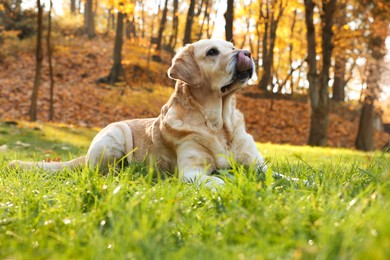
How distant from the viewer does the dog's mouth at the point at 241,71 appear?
4.16 m

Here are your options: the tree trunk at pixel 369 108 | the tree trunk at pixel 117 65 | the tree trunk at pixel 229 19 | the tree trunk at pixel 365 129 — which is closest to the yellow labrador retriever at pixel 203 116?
the tree trunk at pixel 229 19

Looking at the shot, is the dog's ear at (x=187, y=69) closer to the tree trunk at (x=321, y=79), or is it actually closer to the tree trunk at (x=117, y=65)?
the tree trunk at (x=321, y=79)

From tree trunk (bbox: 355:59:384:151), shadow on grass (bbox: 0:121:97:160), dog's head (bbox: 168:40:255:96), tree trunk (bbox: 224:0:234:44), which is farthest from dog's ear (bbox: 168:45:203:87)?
tree trunk (bbox: 355:59:384:151)

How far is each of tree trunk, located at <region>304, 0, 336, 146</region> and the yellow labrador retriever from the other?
1060cm

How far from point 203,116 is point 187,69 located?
0.47 metres

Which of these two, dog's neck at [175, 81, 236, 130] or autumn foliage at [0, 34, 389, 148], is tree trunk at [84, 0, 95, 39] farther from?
dog's neck at [175, 81, 236, 130]

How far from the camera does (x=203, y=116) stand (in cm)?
430

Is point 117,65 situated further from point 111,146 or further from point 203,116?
point 203,116

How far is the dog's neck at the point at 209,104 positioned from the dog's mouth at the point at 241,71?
0.18m

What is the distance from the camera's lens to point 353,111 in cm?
2545

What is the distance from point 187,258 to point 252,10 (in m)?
24.4

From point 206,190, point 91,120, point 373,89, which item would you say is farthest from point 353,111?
point 206,190

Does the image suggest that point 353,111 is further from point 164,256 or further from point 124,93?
point 164,256

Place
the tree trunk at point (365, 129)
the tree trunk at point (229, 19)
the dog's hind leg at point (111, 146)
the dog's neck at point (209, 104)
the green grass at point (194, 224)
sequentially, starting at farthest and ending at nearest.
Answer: the tree trunk at point (365, 129)
the tree trunk at point (229, 19)
the dog's hind leg at point (111, 146)
the dog's neck at point (209, 104)
the green grass at point (194, 224)
